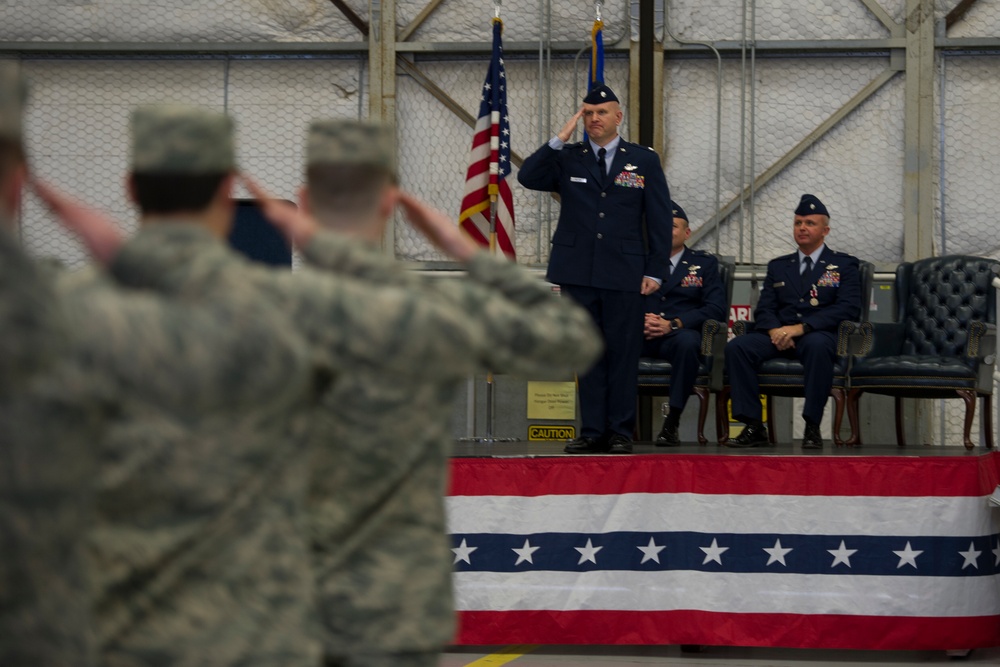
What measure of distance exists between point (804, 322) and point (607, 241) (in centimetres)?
149

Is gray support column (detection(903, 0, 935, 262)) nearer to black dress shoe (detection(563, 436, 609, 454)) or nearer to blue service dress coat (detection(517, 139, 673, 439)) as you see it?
blue service dress coat (detection(517, 139, 673, 439))

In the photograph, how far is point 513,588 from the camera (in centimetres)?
621

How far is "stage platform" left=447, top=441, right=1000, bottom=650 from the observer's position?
20.0 ft

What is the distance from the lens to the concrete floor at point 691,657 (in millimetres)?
6129

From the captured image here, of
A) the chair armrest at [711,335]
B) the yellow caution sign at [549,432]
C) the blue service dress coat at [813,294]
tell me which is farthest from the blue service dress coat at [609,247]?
the yellow caution sign at [549,432]

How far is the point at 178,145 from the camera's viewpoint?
167 cm

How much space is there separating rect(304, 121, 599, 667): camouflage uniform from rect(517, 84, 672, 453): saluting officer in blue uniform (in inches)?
181

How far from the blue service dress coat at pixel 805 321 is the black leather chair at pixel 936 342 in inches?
9.7

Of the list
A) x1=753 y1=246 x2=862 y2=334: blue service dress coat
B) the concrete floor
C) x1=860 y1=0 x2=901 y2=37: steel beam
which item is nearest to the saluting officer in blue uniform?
the concrete floor

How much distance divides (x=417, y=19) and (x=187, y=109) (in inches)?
355

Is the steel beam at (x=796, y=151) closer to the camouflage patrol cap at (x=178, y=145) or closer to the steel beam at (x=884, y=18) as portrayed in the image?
the steel beam at (x=884, y=18)

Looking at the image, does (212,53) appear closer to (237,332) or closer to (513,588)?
(513,588)

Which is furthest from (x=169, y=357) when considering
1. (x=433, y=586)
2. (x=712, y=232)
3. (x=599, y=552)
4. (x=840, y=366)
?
(x=712, y=232)

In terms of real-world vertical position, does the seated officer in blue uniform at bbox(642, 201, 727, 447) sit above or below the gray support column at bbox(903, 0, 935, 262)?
below
